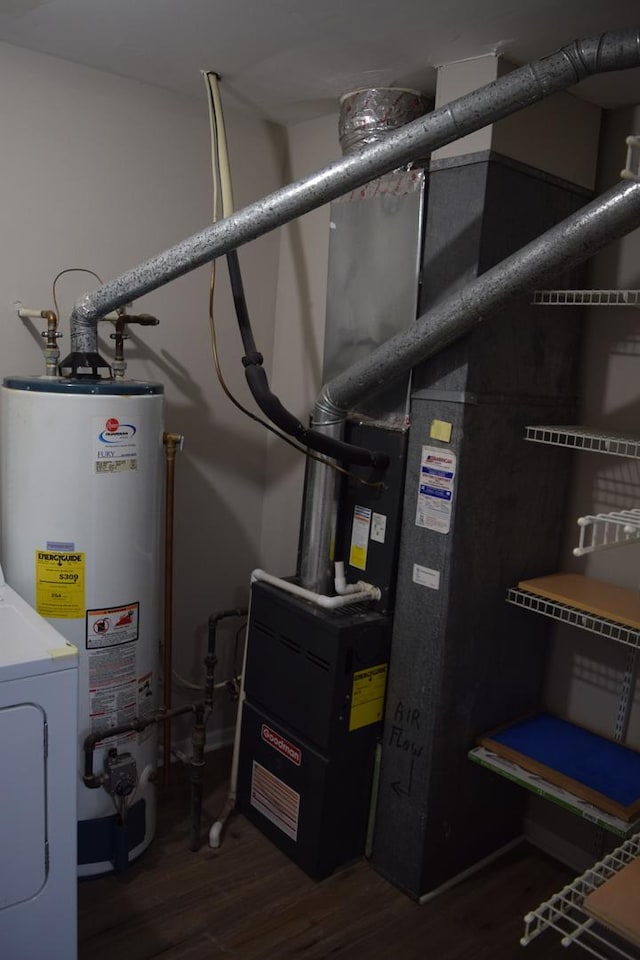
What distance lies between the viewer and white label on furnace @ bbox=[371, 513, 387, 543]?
224cm

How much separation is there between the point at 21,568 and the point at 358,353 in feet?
3.90

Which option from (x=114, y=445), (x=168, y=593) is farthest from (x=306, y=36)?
(x=168, y=593)

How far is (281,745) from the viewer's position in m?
Result: 2.33

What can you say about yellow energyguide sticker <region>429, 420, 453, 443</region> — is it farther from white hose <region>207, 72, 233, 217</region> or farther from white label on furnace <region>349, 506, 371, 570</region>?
white hose <region>207, 72, 233, 217</region>

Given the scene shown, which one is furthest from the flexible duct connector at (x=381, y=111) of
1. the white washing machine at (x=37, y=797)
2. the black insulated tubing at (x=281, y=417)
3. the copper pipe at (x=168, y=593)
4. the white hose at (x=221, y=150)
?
the white washing machine at (x=37, y=797)

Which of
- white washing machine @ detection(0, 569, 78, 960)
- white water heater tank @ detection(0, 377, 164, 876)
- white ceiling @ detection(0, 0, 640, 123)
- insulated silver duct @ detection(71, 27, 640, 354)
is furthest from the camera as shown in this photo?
white water heater tank @ detection(0, 377, 164, 876)

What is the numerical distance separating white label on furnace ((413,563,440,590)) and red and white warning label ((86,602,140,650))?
82 centimetres

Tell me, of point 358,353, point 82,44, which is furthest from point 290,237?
point 82,44

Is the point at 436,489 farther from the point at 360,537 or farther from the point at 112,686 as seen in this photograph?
the point at 112,686

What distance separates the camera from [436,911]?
2.15 metres

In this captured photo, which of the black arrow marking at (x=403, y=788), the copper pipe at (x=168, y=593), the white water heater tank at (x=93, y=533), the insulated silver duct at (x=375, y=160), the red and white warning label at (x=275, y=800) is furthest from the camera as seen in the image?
the copper pipe at (x=168, y=593)

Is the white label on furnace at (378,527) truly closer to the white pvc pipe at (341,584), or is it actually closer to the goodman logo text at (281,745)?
the white pvc pipe at (341,584)

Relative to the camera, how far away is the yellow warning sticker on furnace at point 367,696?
2.19 meters

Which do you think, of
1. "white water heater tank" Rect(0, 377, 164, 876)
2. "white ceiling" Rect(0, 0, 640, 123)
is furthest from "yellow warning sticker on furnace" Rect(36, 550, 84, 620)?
"white ceiling" Rect(0, 0, 640, 123)
